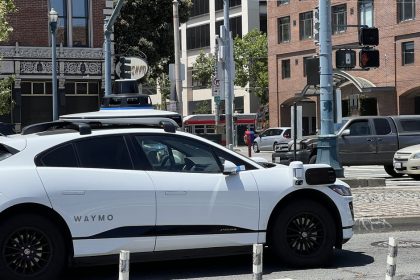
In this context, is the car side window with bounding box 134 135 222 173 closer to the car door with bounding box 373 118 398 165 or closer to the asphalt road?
the asphalt road

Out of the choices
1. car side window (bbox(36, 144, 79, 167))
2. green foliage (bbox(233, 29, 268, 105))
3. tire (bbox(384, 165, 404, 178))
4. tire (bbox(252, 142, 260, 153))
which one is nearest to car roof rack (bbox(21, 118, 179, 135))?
car side window (bbox(36, 144, 79, 167))

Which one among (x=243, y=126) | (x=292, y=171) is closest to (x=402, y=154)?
(x=292, y=171)

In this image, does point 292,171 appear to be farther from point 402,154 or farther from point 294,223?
point 402,154

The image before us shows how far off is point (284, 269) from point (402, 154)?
38.4 feet

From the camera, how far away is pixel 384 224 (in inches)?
384

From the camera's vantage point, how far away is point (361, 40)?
1445cm

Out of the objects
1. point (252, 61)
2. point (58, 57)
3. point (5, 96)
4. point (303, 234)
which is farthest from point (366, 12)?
point (303, 234)

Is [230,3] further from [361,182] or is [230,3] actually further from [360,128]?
[361,182]

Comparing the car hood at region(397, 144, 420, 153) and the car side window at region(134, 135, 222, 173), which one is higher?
the car side window at region(134, 135, 222, 173)

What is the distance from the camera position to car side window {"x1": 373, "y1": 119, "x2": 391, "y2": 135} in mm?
19609

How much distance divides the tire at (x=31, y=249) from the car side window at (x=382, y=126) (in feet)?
48.3

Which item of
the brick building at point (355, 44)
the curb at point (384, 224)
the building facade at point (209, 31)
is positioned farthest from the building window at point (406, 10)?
the curb at point (384, 224)

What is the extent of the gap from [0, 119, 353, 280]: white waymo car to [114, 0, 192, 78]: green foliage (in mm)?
29358

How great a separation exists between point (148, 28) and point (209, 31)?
38730mm
